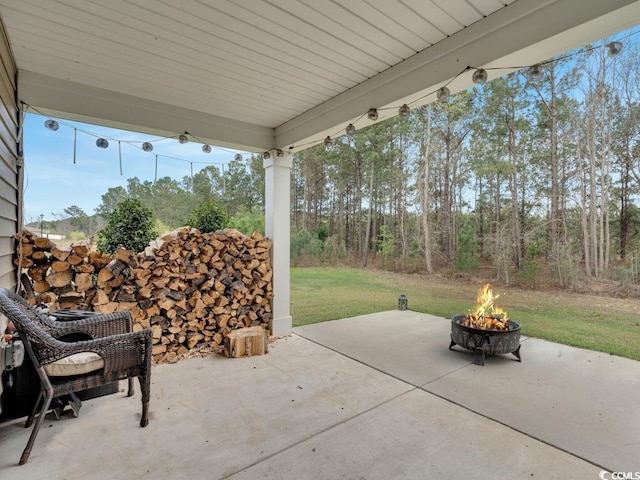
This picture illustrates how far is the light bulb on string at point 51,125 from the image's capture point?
2.70 m

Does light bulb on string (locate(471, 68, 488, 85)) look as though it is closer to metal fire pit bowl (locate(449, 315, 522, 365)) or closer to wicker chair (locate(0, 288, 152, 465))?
metal fire pit bowl (locate(449, 315, 522, 365))

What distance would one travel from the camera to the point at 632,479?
1.60 meters

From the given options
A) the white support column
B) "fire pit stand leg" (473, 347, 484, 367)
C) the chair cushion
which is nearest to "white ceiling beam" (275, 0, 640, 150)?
the white support column

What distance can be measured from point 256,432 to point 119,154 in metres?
2.83

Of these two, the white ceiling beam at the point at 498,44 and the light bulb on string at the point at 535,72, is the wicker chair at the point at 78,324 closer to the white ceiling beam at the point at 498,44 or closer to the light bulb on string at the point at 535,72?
the white ceiling beam at the point at 498,44

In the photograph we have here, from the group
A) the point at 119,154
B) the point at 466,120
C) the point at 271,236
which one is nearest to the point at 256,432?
the point at 271,236

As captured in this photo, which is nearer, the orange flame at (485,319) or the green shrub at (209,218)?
the orange flame at (485,319)

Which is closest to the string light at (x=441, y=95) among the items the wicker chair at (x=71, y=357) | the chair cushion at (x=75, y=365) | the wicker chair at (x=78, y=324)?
the wicker chair at (x=78, y=324)

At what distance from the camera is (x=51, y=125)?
8.86 ft

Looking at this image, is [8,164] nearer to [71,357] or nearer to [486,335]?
[71,357]

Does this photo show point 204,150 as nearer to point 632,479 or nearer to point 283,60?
point 283,60

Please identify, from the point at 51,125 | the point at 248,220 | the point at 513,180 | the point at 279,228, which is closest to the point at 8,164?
the point at 51,125

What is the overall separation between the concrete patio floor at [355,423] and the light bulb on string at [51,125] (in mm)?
2275

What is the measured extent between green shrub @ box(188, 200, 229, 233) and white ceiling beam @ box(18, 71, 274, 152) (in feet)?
2.63
